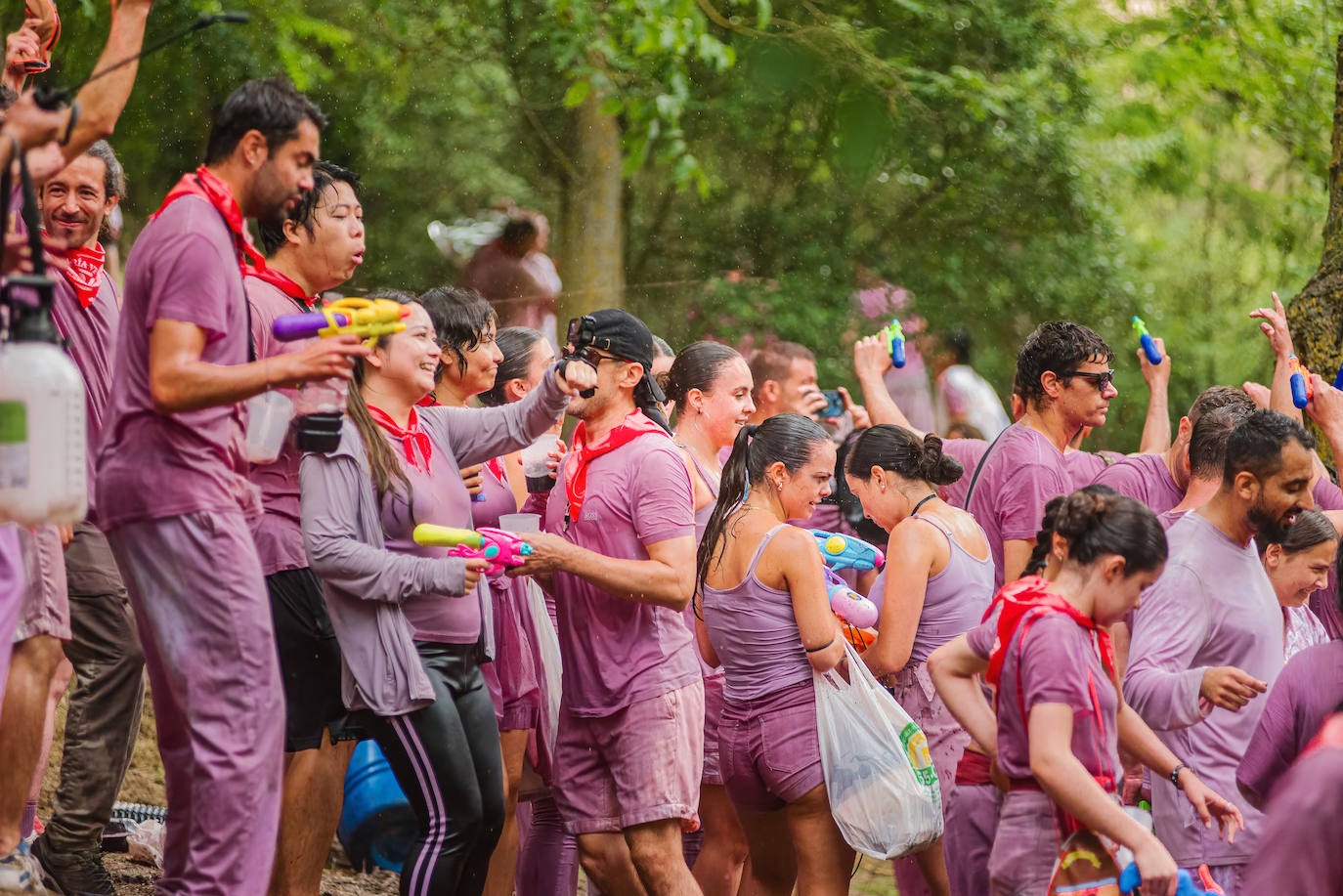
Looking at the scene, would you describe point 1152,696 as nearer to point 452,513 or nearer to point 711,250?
point 452,513

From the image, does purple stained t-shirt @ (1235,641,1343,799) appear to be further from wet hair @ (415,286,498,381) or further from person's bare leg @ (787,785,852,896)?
wet hair @ (415,286,498,381)

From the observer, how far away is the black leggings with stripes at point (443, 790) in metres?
3.93

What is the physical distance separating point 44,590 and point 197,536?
1107mm

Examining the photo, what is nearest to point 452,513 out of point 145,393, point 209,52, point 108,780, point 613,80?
point 145,393

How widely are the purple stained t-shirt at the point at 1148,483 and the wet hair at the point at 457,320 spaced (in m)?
2.54

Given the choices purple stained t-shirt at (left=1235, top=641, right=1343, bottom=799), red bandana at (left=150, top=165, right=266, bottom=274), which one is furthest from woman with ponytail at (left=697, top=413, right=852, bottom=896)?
red bandana at (left=150, top=165, right=266, bottom=274)

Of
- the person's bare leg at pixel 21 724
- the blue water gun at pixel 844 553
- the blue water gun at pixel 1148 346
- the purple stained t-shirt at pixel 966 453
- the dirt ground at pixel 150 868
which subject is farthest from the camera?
the purple stained t-shirt at pixel 966 453

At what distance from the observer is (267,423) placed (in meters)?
3.85

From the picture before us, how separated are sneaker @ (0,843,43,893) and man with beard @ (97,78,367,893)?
32.3 inches

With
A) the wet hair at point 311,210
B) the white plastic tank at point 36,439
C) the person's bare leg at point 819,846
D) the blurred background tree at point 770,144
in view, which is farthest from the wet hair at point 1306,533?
the blurred background tree at point 770,144

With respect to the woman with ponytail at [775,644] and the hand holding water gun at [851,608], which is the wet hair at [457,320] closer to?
the woman with ponytail at [775,644]

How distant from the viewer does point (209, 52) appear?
9945 millimetres

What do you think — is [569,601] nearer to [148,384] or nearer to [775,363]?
[148,384]

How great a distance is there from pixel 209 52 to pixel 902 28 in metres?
4.81
